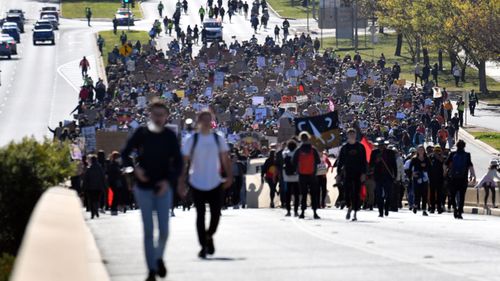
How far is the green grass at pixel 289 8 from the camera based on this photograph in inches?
4619

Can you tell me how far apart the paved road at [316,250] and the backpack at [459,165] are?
1.71 meters

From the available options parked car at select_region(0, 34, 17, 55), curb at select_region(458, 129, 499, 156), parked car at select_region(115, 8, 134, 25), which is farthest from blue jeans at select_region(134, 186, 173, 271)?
parked car at select_region(115, 8, 134, 25)

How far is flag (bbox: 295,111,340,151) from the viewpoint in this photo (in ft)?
115

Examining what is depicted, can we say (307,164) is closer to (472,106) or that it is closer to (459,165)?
(459,165)

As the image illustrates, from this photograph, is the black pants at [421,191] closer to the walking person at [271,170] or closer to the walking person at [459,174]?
the walking person at [459,174]

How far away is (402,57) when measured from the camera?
93.9m

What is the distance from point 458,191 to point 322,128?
7.42 m

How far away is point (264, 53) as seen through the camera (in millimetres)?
70062

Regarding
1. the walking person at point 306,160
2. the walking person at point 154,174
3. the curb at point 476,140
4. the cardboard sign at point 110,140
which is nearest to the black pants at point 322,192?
the walking person at point 306,160

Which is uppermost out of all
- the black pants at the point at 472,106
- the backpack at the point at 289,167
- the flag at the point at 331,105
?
the backpack at the point at 289,167

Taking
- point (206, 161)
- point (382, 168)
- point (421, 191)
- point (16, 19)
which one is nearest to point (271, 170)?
point (421, 191)

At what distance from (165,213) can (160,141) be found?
643 millimetres

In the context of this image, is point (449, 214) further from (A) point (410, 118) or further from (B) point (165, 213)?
(A) point (410, 118)

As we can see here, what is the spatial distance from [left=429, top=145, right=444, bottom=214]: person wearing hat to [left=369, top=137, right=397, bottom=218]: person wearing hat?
1142 millimetres
